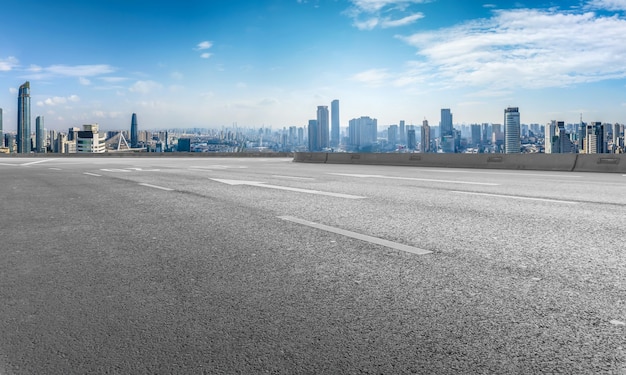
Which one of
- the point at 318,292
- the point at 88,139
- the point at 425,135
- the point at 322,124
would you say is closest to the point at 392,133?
the point at 322,124

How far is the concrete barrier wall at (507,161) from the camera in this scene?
1798 cm

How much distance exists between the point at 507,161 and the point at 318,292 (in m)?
19.1

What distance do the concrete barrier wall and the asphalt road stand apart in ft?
40.3

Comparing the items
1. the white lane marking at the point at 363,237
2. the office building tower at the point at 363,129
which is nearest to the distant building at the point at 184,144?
the office building tower at the point at 363,129

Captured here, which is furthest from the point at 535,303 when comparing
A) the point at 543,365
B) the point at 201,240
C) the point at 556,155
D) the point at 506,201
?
the point at 556,155

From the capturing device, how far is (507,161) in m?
20.8

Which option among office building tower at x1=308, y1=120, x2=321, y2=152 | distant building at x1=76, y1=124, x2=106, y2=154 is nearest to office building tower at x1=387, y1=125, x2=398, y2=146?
office building tower at x1=308, y1=120, x2=321, y2=152

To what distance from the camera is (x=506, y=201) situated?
8.28 m

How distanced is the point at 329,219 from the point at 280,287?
3004 millimetres

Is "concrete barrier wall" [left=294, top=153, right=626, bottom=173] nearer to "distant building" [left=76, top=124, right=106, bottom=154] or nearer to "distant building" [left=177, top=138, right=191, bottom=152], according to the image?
"distant building" [left=177, top=138, right=191, bottom=152]

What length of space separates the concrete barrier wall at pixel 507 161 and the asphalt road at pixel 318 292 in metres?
12.3

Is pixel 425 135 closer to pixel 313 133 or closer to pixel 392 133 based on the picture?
pixel 313 133

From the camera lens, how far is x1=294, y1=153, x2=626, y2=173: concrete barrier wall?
18.0m

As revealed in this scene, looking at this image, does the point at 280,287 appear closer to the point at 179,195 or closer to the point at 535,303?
the point at 535,303
